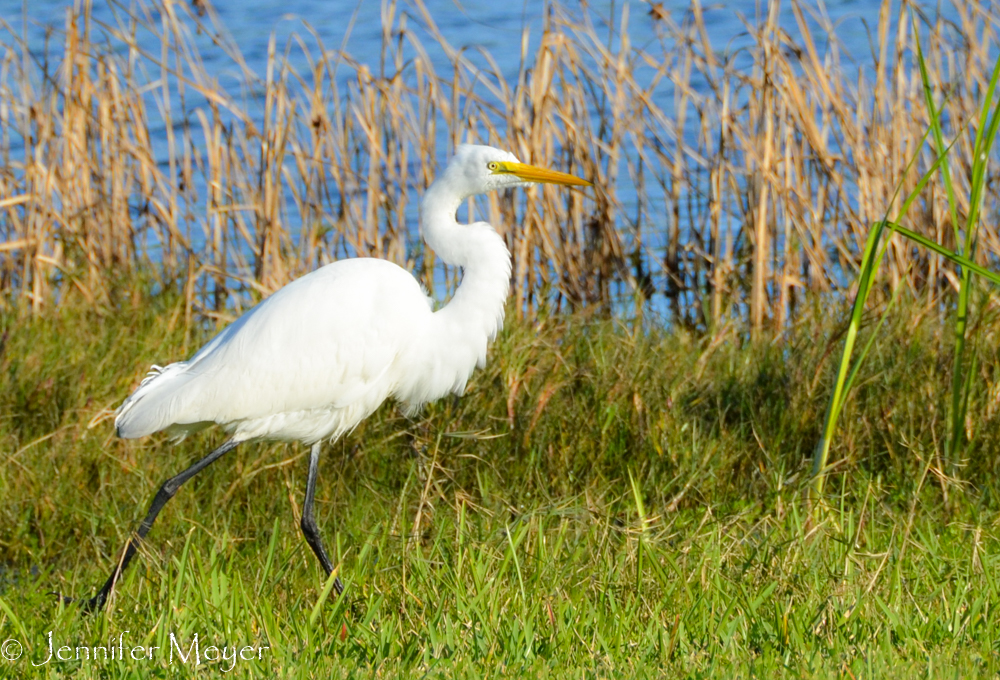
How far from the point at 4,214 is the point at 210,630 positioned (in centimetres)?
345

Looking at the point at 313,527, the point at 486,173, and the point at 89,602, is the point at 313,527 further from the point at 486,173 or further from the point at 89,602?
the point at 486,173

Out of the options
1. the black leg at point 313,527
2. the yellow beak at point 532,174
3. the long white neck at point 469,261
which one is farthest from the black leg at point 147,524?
A: the yellow beak at point 532,174

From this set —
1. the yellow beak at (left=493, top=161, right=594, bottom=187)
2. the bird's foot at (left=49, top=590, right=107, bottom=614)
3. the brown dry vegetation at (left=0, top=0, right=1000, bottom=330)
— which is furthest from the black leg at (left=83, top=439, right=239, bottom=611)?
the brown dry vegetation at (left=0, top=0, right=1000, bottom=330)

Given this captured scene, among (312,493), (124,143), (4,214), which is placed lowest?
(312,493)

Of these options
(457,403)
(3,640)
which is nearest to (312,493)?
(457,403)

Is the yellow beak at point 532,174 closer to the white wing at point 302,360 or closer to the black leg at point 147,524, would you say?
the white wing at point 302,360

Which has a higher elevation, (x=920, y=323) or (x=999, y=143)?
(x=999, y=143)

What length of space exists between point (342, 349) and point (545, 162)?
169 centimetres

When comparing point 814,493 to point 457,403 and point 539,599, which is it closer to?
point 539,599

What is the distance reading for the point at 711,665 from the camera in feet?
6.88

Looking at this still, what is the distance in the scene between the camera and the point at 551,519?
10.7ft

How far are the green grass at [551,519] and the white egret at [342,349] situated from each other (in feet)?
0.79

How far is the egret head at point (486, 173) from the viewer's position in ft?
10.8

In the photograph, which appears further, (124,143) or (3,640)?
(124,143)
